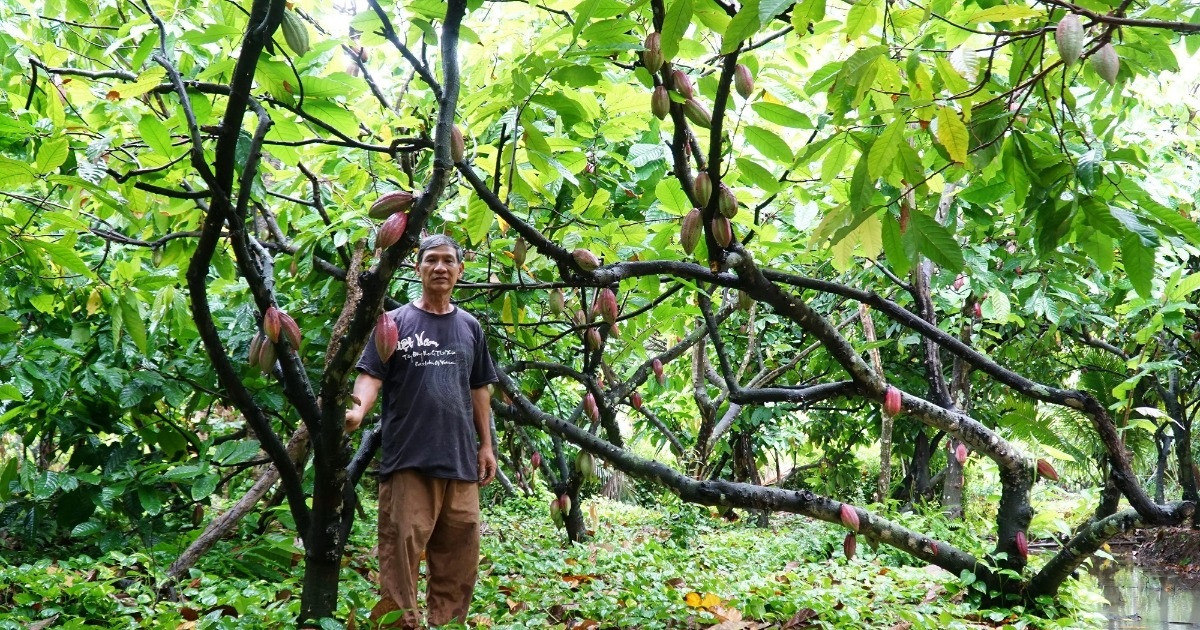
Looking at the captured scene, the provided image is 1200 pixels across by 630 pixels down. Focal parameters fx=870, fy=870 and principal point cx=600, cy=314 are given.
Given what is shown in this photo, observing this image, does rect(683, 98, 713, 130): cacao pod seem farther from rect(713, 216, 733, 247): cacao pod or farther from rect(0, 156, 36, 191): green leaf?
rect(0, 156, 36, 191): green leaf

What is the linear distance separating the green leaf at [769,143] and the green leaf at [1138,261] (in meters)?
0.66

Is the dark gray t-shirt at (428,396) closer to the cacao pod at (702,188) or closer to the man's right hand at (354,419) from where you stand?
the man's right hand at (354,419)

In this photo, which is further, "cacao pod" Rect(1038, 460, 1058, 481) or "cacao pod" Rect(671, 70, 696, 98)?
"cacao pod" Rect(1038, 460, 1058, 481)

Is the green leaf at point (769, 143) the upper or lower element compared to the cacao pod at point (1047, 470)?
upper

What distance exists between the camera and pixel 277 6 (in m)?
1.41

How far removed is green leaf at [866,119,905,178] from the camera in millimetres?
1342

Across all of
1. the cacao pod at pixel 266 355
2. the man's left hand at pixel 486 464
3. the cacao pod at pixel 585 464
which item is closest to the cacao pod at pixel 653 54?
the cacao pod at pixel 266 355

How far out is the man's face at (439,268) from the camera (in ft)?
8.75

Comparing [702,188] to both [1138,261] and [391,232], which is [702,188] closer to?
[391,232]

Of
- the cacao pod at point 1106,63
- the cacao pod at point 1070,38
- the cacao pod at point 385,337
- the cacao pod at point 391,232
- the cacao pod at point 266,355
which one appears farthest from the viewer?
the cacao pod at point 385,337

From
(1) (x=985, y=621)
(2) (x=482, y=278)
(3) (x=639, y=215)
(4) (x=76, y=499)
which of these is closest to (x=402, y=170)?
(2) (x=482, y=278)

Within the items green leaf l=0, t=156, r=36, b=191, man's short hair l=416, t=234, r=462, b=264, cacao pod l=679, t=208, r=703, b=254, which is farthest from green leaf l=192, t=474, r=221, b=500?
cacao pod l=679, t=208, r=703, b=254

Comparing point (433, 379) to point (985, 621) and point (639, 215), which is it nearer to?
point (639, 215)

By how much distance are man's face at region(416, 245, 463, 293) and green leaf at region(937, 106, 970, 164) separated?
1.67 metres
